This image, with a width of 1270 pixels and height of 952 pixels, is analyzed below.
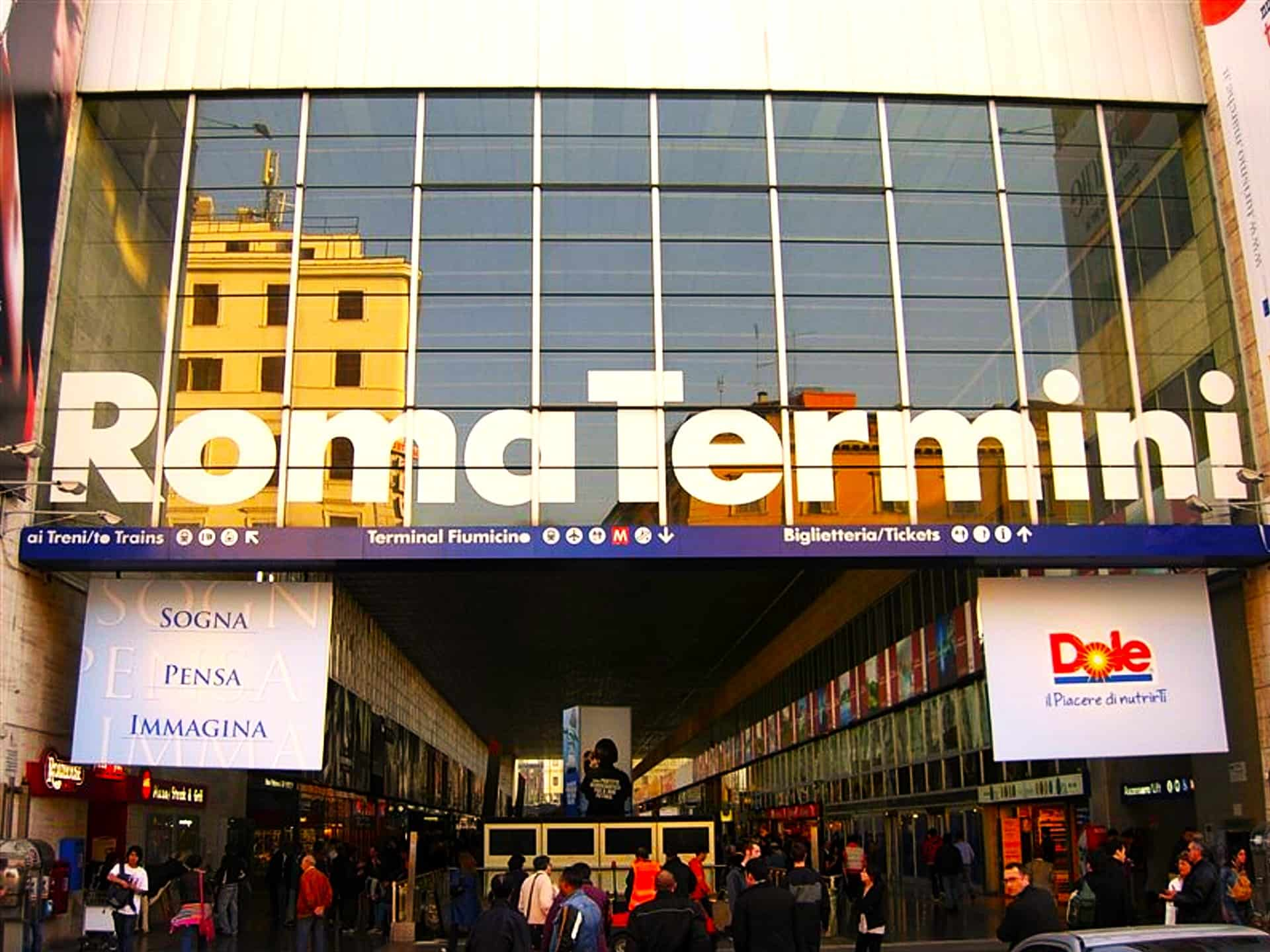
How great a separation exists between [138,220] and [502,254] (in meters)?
5.98

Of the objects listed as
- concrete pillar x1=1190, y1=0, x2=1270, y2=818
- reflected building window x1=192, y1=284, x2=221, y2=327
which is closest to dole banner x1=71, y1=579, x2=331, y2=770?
reflected building window x1=192, y1=284, x2=221, y2=327

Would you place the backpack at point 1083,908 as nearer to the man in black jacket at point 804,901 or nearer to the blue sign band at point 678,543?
the man in black jacket at point 804,901

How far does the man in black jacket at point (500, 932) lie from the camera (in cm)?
993

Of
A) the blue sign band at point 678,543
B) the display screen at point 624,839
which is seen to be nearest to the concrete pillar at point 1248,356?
the blue sign band at point 678,543

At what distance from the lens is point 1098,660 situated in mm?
19719

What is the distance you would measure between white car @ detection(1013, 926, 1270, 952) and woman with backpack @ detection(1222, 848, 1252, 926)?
9.09 m

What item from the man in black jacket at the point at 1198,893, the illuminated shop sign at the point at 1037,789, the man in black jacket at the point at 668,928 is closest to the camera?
the man in black jacket at the point at 668,928

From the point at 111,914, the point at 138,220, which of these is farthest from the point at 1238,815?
the point at 138,220

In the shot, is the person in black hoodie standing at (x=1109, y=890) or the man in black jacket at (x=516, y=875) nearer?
the man in black jacket at (x=516, y=875)

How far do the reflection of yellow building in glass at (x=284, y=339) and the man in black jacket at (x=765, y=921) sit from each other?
10171 millimetres

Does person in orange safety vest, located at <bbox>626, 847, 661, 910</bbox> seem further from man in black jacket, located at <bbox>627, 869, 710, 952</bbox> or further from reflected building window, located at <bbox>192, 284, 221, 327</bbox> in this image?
reflected building window, located at <bbox>192, 284, 221, 327</bbox>

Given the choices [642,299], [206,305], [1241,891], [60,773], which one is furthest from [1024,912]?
[206,305]

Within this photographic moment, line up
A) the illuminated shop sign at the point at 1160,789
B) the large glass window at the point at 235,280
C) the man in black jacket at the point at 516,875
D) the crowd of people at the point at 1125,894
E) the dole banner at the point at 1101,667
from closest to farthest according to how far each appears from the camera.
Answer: the man in black jacket at the point at 516,875 → the crowd of people at the point at 1125,894 → the dole banner at the point at 1101,667 → the large glass window at the point at 235,280 → the illuminated shop sign at the point at 1160,789

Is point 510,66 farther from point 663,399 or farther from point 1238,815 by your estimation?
point 1238,815
